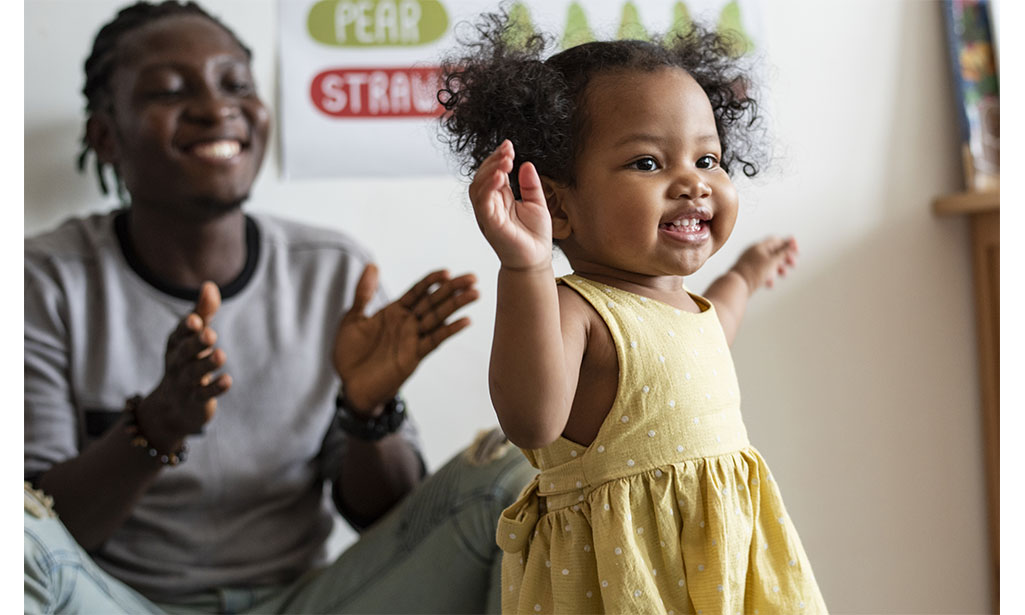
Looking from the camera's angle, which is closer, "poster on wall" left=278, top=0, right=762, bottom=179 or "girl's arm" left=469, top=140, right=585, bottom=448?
"girl's arm" left=469, top=140, right=585, bottom=448

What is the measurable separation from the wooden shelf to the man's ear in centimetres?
126

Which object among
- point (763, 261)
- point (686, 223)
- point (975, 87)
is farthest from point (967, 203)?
point (686, 223)

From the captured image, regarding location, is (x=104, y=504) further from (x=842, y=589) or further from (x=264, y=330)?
(x=842, y=589)

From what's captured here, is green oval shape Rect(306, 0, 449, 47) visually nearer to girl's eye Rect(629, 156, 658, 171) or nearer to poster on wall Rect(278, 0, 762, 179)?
poster on wall Rect(278, 0, 762, 179)

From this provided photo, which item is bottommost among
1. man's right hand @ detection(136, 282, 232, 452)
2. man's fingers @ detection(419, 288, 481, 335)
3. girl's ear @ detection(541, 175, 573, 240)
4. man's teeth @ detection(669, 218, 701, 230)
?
man's right hand @ detection(136, 282, 232, 452)

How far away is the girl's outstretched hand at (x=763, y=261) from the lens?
912mm

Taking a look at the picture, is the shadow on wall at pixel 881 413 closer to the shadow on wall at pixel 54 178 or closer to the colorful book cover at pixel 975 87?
the colorful book cover at pixel 975 87

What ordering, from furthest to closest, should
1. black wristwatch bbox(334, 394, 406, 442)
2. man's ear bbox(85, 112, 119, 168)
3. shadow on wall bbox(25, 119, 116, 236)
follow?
shadow on wall bbox(25, 119, 116, 236)
man's ear bbox(85, 112, 119, 168)
black wristwatch bbox(334, 394, 406, 442)

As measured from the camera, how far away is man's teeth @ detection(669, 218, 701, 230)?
2.09 feet

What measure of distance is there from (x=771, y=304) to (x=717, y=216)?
0.93 m

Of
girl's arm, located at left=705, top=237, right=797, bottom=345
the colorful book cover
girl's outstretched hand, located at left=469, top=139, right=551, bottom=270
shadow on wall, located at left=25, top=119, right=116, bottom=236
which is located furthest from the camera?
the colorful book cover

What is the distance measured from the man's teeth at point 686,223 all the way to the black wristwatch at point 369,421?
0.59 m

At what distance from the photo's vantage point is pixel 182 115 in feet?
3.87

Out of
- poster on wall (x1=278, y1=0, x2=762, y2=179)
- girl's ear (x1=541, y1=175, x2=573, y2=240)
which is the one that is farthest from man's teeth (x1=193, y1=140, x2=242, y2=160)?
girl's ear (x1=541, y1=175, x2=573, y2=240)
